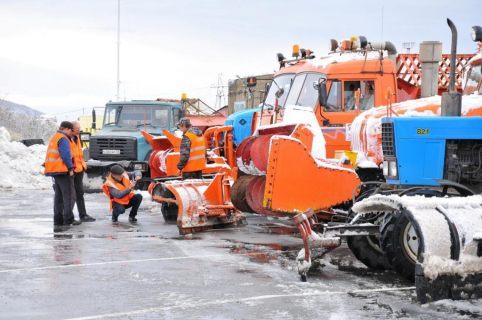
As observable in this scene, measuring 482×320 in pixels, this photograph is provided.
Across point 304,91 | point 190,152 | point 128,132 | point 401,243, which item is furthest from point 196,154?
point 128,132

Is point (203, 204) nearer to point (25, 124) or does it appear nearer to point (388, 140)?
point (388, 140)

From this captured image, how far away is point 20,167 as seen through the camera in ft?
79.4

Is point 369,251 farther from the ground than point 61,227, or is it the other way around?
point 369,251

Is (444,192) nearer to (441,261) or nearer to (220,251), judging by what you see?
(441,261)

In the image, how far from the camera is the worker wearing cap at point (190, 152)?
13.6 meters

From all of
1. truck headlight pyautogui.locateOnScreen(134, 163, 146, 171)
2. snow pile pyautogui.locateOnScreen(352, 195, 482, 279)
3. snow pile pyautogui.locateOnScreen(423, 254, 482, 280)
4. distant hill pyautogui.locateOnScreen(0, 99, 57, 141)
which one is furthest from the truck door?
distant hill pyautogui.locateOnScreen(0, 99, 57, 141)

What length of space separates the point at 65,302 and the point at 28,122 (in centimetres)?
3905

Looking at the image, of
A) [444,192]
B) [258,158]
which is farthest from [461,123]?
[258,158]

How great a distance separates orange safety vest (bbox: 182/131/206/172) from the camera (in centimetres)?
1359

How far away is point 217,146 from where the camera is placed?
55.8 feet

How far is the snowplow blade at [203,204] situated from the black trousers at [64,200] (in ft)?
4.76

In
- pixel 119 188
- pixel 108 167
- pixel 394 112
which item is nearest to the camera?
pixel 394 112

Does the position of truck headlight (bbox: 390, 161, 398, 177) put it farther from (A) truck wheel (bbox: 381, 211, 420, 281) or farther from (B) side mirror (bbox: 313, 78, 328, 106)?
(B) side mirror (bbox: 313, 78, 328, 106)

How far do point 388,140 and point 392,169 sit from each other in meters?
0.33
